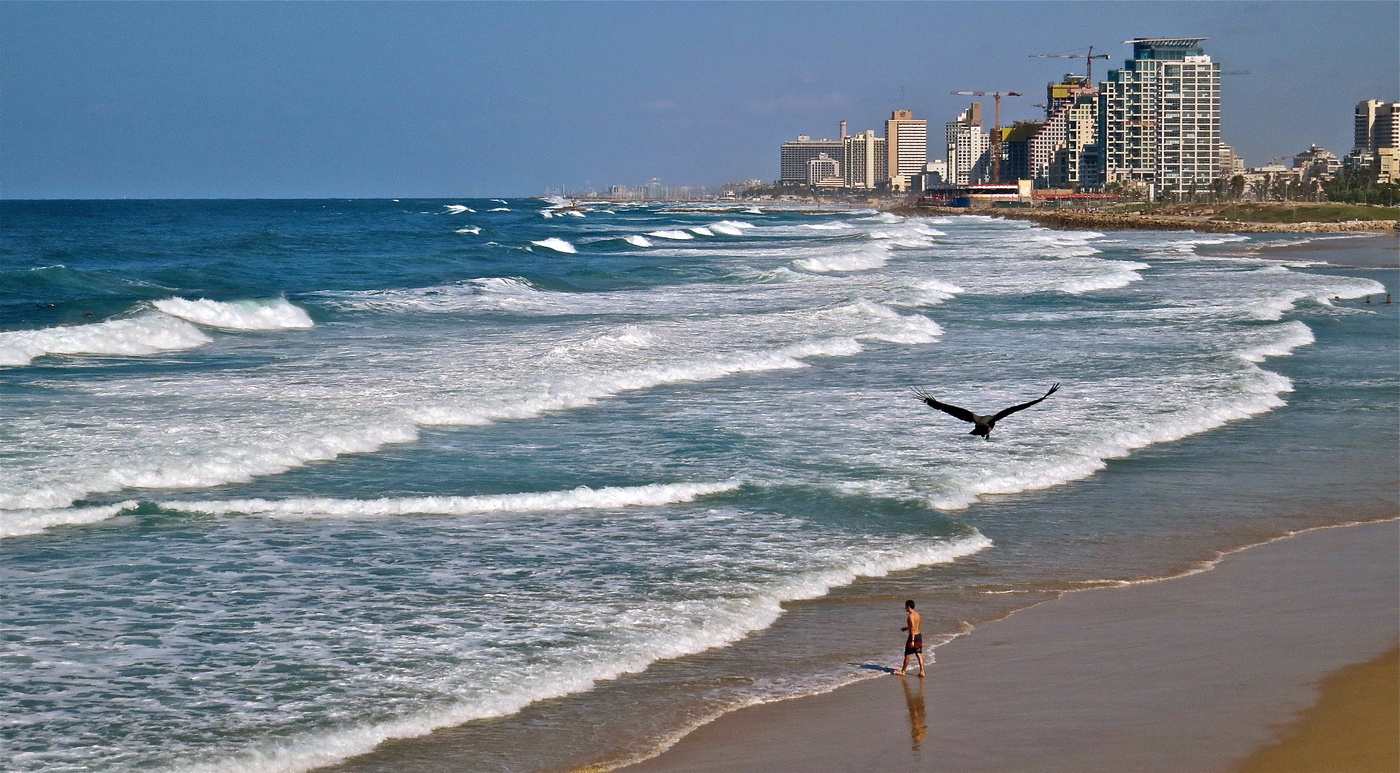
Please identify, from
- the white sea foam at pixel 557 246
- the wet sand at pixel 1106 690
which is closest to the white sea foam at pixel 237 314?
the wet sand at pixel 1106 690

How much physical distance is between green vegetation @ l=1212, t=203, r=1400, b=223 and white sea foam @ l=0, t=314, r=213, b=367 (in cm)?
9219

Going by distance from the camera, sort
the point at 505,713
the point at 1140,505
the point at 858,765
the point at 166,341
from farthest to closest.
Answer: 1. the point at 166,341
2. the point at 1140,505
3. the point at 505,713
4. the point at 858,765

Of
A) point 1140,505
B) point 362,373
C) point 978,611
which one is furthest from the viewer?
point 362,373

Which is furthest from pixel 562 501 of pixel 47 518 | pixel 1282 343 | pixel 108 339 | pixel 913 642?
pixel 1282 343

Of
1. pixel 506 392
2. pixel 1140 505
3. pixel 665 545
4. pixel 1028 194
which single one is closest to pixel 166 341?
pixel 506 392

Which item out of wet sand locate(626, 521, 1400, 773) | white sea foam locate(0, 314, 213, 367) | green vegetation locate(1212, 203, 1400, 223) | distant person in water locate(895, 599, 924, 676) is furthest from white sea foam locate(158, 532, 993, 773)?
green vegetation locate(1212, 203, 1400, 223)

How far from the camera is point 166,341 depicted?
26.5m

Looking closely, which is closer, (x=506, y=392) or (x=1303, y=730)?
(x=1303, y=730)

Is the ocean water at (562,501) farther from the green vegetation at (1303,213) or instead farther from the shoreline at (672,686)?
the green vegetation at (1303,213)

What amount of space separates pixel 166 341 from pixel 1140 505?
1964 cm

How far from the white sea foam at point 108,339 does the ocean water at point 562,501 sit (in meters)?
0.11

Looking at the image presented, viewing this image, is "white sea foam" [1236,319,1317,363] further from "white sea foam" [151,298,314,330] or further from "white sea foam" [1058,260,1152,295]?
"white sea foam" [151,298,314,330]

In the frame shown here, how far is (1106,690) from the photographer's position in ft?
28.3

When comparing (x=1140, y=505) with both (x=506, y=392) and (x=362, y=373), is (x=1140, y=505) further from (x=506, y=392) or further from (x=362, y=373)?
(x=362, y=373)
